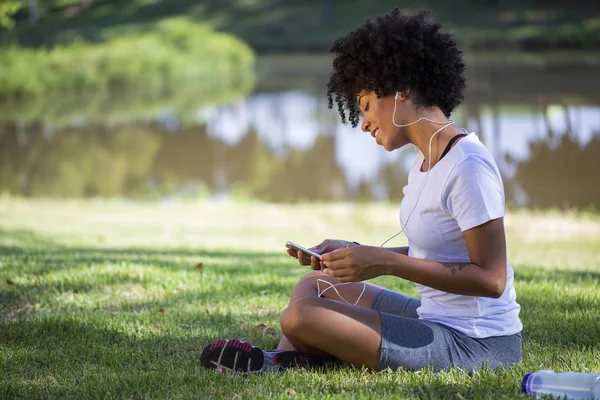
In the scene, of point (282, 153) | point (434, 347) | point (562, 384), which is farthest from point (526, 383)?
point (282, 153)

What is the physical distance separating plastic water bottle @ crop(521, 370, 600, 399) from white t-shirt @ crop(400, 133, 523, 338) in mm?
267

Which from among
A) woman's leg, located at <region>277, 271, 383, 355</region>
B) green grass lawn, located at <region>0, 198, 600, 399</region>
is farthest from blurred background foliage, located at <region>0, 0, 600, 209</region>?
woman's leg, located at <region>277, 271, 383, 355</region>

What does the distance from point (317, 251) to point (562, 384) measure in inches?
46.8

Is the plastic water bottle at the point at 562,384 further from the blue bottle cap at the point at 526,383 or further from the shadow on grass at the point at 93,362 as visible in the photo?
the shadow on grass at the point at 93,362

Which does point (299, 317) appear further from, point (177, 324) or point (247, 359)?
point (177, 324)

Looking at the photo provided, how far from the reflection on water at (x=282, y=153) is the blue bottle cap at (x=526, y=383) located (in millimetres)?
11187

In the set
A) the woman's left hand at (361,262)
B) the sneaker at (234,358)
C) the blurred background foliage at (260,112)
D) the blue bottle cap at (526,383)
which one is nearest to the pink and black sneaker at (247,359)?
the sneaker at (234,358)

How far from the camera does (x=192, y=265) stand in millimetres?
6191

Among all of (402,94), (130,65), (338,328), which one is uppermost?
(130,65)

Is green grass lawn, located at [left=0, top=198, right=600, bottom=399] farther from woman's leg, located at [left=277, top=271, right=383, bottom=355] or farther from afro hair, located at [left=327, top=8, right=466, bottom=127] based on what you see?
afro hair, located at [left=327, top=8, right=466, bottom=127]

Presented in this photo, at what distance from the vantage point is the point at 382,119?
340 centimetres

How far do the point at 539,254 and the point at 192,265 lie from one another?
5443 millimetres

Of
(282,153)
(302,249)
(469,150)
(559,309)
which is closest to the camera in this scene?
(469,150)

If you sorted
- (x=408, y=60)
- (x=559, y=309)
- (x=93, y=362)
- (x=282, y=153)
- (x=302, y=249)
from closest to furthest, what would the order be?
1. (x=408, y=60)
2. (x=302, y=249)
3. (x=93, y=362)
4. (x=559, y=309)
5. (x=282, y=153)
